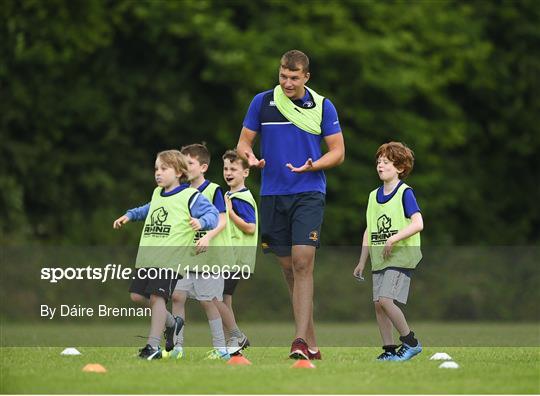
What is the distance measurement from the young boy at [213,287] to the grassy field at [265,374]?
22 cm

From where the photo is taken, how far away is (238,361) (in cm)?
1073

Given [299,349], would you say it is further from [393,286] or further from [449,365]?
[449,365]

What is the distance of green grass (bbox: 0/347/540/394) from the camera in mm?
9102

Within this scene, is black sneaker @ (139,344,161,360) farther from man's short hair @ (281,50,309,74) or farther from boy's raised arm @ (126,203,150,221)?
man's short hair @ (281,50,309,74)

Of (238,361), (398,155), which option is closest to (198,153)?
(398,155)

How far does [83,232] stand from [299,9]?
7.14 metres

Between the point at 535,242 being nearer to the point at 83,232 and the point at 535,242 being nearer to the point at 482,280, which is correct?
the point at 482,280

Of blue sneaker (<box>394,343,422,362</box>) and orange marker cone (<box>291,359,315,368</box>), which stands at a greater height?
blue sneaker (<box>394,343,422,362</box>)

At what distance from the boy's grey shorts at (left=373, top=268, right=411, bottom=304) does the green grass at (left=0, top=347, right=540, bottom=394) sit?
55 cm

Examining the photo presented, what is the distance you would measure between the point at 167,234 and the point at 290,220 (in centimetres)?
103

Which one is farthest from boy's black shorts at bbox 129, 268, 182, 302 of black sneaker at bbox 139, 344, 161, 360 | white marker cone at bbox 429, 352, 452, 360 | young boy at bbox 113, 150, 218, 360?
white marker cone at bbox 429, 352, 452, 360

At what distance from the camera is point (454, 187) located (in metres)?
33.4

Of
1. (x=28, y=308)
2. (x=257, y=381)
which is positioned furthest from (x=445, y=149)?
(x=257, y=381)
